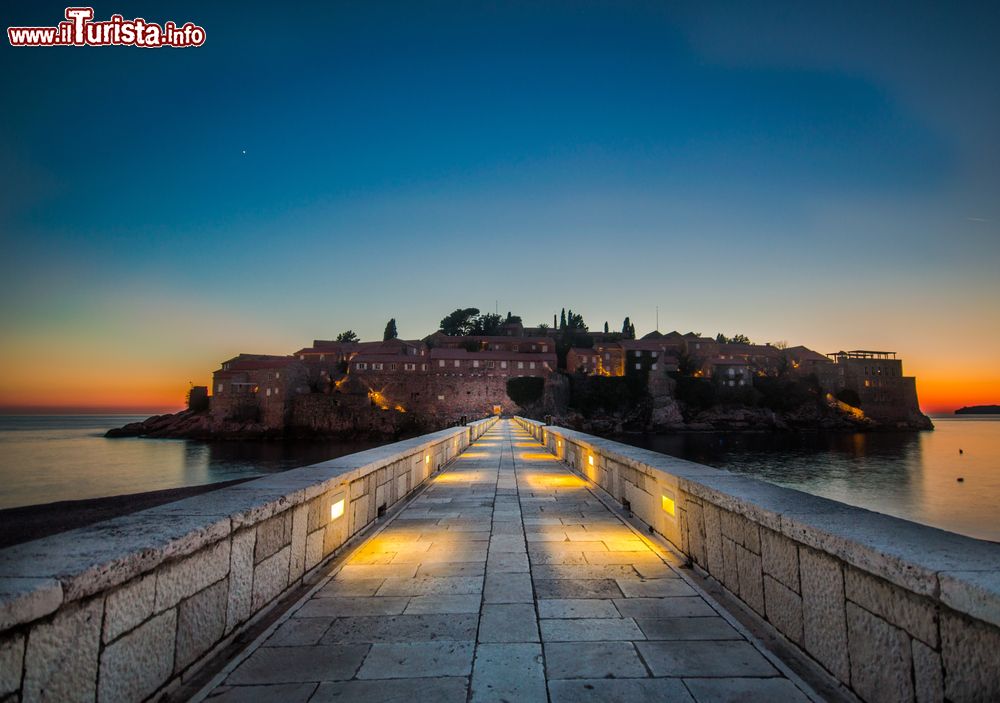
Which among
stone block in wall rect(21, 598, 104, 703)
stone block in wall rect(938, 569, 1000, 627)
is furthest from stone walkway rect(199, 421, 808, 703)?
stone block in wall rect(938, 569, 1000, 627)

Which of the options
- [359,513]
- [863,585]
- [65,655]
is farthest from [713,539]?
[65,655]

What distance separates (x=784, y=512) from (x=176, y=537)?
391cm

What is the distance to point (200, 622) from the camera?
3.10 metres

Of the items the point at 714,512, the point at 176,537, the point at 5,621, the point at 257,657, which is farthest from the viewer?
the point at 714,512

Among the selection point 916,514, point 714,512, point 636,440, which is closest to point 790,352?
point 636,440

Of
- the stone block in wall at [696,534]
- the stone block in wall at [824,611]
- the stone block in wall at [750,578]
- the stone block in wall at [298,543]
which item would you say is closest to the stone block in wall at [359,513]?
the stone block in wall at [298,543]

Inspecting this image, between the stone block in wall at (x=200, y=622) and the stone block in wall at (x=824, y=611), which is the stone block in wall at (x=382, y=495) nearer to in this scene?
the stone block in wall at (x=200, y=622)

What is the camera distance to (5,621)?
1826 millimetres

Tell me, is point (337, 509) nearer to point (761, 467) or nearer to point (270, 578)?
point (270, 578)

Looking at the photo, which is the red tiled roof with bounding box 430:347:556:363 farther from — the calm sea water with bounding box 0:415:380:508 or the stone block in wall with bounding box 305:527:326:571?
the stone block in wall with bounding box 305:527:326:571

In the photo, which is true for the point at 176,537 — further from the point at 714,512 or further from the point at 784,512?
the point at 714,512

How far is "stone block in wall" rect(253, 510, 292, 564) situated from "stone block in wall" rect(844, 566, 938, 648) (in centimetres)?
399

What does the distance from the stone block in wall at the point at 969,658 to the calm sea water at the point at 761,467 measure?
29540 millimetres

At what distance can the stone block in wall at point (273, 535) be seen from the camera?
12.6ft
